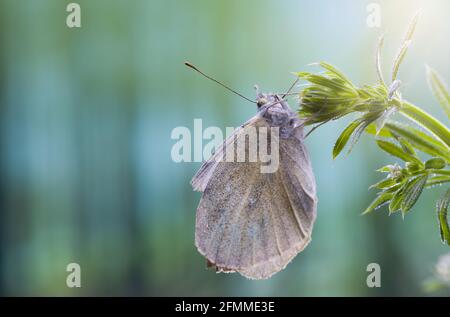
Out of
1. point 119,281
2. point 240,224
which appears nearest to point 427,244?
point 119,281

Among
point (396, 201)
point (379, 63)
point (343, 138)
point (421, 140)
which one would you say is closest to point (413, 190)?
point (396, 201)

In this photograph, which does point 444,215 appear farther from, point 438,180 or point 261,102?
point 261,102

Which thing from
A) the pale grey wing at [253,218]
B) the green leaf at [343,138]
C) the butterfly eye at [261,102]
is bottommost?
the pale grey wing at [253,218]

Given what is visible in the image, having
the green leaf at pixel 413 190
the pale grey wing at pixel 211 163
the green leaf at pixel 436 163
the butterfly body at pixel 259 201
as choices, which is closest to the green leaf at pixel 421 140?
the green leaf at pixel 436 163

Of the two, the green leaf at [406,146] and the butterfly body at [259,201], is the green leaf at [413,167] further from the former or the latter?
the butterfly body at [259,201]

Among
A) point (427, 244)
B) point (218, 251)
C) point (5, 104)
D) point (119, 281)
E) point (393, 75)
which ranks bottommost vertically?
point (119, 281)

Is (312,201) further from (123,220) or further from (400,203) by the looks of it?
(123,220)
